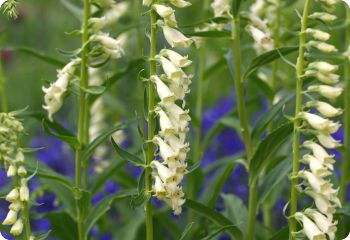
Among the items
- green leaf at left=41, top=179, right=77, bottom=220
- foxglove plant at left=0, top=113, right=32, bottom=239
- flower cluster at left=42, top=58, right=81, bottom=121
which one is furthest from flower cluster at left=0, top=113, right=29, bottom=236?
green leaf at left=41, top=179, right=77, bottom=220

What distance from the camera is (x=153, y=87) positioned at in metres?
2.75

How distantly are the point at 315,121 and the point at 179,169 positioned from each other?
20.7 inches

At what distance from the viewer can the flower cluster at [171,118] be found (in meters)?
2.65

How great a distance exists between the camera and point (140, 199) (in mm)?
2789

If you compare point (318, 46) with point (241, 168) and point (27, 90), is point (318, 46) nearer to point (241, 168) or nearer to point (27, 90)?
point (241, 168)

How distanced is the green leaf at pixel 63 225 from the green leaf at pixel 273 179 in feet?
3.07

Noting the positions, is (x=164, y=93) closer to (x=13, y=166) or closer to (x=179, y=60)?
(x=179, y=60)

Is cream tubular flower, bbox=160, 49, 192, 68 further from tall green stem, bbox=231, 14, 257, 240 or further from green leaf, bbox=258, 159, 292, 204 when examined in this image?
green leaf, bbox=258, 159, 292, 204

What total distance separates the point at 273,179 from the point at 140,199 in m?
0.84

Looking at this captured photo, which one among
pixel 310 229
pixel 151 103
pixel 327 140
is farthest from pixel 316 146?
pixel 151 103

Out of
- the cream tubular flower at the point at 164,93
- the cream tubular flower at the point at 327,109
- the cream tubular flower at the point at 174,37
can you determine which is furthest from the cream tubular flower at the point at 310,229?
the cream tubular flower at the point at 174,37

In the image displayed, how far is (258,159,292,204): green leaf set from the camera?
3.31m

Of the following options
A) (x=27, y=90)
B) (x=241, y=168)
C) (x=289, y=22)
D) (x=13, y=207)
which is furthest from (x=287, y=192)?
(x=27, y=90)

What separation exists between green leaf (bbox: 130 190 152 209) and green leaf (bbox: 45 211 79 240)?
2.91ft
